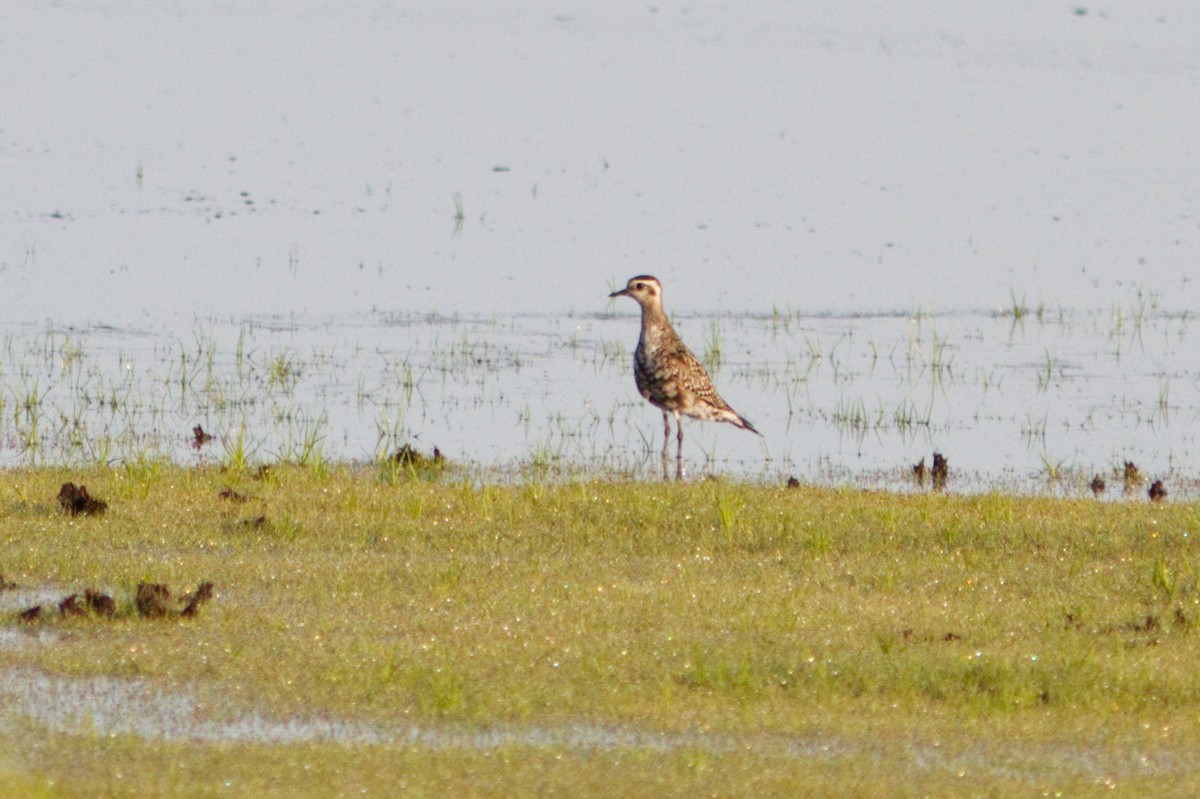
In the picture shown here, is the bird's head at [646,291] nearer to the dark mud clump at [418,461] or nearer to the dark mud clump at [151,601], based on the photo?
the dark mud clump at [418,461]

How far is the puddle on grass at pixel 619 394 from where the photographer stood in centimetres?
1463

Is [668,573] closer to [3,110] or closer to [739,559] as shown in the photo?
[739,559]

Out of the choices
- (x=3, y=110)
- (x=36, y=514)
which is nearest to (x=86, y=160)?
(x=3, y=110)

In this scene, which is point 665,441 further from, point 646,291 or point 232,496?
point 232,496

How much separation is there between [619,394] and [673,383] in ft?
7.41

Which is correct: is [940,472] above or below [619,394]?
below

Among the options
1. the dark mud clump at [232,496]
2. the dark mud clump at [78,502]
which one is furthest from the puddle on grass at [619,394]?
the dark mud clump at [78,502]

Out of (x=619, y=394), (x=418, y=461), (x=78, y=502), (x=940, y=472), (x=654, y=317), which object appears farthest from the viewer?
(x=619, y=394)

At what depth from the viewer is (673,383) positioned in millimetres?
14555

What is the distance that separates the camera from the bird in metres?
14.6

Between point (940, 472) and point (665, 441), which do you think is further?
point (665, 441)

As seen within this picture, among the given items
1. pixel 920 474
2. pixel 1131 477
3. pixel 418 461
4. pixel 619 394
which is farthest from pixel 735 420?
pixel 1131 477

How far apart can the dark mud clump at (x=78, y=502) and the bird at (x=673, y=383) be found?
15.8ft

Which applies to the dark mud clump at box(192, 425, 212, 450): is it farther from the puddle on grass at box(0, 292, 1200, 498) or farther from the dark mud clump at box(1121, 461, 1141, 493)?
the dark mud clump at box(1121, 461, 1141, 493)
